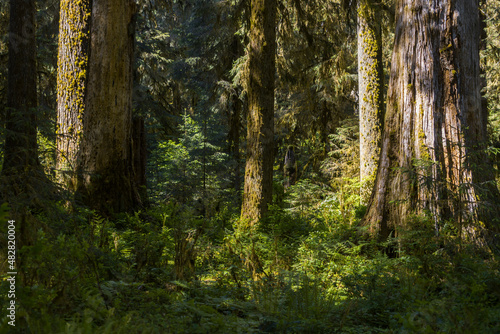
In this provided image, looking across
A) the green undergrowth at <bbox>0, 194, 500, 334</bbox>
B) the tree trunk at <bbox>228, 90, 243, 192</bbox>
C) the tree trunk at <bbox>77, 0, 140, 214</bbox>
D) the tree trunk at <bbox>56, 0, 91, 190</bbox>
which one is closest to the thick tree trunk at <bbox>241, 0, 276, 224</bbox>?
the green undergrowth at <bbox>0, 194, 500, 334</bbox>

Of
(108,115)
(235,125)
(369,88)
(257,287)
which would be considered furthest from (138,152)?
(257,287)

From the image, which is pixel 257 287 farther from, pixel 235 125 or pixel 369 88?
pixel 235 125

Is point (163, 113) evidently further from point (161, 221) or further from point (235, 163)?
point (161, 221)

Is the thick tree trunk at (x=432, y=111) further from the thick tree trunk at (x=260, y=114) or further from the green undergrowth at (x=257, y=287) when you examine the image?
the thick tree trunk at (x=260, y=114)

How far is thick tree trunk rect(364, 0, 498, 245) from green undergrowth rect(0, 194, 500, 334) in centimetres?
48

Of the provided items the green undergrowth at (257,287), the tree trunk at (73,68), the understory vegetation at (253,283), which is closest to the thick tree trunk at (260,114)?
the understory vegetation at (253,283)

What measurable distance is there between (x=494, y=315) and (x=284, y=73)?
11.8m

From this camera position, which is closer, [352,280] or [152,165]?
[352,280]

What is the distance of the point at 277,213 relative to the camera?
805 cm

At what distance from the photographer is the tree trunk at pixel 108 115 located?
810cm

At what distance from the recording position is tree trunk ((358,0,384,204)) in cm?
1023

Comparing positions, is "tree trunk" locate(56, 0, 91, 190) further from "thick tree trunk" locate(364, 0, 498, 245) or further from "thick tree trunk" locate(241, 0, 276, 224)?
"thick tree trunk" locate(364, 0, 498, 245)

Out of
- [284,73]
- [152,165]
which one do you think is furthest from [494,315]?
[152,165]

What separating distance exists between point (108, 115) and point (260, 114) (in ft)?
10.1
